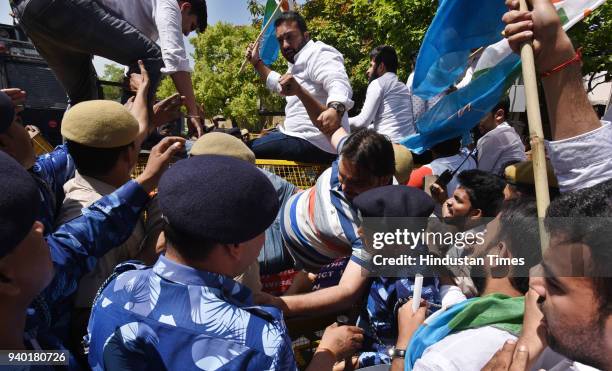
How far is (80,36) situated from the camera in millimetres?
2951

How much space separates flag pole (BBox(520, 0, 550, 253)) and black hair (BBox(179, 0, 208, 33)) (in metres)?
2.29

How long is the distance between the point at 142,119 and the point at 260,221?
155 centimetres

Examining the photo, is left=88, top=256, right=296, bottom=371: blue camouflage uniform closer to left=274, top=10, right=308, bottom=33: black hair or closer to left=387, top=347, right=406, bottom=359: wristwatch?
left=387, top=347, right=406, bottom=359: wristwatch

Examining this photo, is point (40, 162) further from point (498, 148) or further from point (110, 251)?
point (498, 148)

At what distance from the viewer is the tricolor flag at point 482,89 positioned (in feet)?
7.45

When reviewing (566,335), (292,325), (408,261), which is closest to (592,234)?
(566,335)

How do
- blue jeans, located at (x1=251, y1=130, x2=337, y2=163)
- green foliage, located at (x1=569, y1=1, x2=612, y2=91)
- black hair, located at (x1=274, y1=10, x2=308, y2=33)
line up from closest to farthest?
1. blue jeans, located at (x1=251, y1=130, x2=337, y2=163)
2. black hair, located at (x1=274, y1=10, x2=308, y2=33)
3. green foliage, located at (x1=569, y1=1, x2=612, y2=91)

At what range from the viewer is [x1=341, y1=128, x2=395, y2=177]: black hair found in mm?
2436

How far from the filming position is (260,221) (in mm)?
1397

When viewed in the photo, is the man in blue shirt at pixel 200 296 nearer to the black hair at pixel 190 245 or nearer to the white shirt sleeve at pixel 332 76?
the black hair at pixel 190 245

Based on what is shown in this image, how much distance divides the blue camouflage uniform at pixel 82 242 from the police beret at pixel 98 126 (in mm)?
240

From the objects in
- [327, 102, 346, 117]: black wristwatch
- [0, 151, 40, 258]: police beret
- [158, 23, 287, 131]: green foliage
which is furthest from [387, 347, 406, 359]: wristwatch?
[158, 23, 287, 131]: green foliage

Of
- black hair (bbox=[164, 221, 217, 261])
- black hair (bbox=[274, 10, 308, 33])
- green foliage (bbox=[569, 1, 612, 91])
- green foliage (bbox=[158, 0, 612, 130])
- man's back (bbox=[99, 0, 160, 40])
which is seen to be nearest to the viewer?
black hair (bbox=[164, 221, 217, 261])

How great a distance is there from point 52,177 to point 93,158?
16.0 inches
